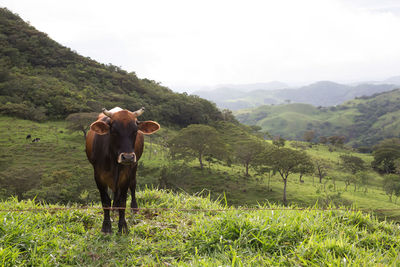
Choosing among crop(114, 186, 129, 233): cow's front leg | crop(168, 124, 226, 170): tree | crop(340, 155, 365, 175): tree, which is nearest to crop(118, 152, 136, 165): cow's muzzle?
crop(114, 186, 129, 233): cow's front leg

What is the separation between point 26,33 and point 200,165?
71887 mm

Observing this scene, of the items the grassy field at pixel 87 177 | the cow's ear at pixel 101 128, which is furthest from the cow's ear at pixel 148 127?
the grassy field at pixel 87 177

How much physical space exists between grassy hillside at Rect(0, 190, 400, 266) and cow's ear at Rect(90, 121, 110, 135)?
172cm

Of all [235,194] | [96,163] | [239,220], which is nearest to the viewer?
[239,220]

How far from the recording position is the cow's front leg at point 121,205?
4.68m

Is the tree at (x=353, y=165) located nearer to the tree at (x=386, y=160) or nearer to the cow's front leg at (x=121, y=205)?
the tree at (x=386, y=160)

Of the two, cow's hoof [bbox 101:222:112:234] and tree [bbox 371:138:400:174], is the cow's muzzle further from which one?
tree [bbox 371:138:400:174]

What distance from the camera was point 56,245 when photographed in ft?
12.4

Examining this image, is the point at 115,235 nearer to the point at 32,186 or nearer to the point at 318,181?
the point at 32,186

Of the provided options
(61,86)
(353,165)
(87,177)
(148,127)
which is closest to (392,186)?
(353,165)

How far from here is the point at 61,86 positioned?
60406 millimetres

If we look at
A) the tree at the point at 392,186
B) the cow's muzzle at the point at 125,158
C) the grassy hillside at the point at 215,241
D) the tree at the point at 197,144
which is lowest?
the tree at the point at 392,186

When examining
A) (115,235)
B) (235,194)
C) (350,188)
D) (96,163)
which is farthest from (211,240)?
(350,188)

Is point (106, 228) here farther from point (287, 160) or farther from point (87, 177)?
point (287, 160)
